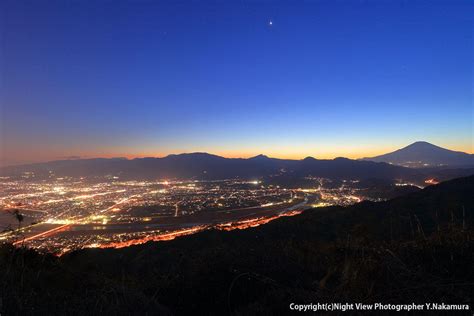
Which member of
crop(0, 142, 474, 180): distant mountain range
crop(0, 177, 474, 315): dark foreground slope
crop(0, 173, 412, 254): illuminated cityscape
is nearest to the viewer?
crop(0, 177, 474, 315): dark foreground slope

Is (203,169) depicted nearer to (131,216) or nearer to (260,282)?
(131,216)

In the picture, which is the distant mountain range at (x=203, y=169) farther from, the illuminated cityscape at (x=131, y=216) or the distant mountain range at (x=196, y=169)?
the illuminated cityscape at (x=131, y=216)

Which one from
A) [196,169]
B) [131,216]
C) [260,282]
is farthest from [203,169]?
[260,282]

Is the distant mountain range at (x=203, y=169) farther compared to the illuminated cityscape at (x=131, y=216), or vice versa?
the distant mountain range at (x=203, y=169)

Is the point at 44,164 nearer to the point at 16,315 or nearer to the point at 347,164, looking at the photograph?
the point at 347,164

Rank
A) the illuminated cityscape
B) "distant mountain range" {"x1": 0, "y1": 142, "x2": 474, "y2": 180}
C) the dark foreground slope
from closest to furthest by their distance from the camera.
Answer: the dark foreground slope < the illuminated cityscape < "distant mountain range" {"x1": 0, "y1": 142, "x2": 474, "y2": 180}

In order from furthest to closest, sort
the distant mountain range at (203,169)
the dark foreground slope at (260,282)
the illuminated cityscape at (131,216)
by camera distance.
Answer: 1. the distant mountain range at (203,169)
2. the illuminated cityscape at (131,216)
3. the dark foreground slope at (260,282)

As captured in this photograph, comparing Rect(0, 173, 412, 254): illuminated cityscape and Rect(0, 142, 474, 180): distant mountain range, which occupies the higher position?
Rect(0, 142, 474, 180): distant mountain range

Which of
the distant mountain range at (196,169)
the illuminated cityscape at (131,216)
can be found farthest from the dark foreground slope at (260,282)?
the distant mountain range at (196,169)

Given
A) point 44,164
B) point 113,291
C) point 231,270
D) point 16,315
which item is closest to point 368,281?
point 231,270

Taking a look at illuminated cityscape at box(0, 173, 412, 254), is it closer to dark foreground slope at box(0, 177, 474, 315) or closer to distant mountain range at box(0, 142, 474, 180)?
dark foreground slope at box(0, 177, 474, 315)

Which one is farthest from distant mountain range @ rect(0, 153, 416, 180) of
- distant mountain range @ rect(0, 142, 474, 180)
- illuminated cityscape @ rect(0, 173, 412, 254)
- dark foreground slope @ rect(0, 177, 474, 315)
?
dark foreground slope @ rect(0, 177, 474, 315)
